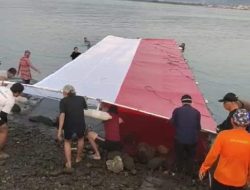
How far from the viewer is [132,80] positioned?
15.6m

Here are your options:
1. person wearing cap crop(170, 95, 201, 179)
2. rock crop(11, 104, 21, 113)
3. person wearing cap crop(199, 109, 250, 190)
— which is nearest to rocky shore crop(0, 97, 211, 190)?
person wearing cap crop(170, 95, 201, 179)

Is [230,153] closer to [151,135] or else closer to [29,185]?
[29,185]

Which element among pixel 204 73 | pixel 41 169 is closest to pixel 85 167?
pixel 41 169

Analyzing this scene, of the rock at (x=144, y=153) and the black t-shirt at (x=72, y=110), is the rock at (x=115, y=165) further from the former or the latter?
the black t-shirt at (x=72, y=110)

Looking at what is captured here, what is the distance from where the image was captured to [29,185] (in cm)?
954

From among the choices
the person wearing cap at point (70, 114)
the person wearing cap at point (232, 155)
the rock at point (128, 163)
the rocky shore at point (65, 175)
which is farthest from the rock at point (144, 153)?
the person wearing cap at point (232, 155)

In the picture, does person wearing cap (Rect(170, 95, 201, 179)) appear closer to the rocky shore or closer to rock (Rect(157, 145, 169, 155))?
the rocky shore

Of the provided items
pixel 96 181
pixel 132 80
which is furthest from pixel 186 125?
pixel 132 80

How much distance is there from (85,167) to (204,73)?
31569 mm

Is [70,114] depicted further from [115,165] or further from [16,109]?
[16,109]

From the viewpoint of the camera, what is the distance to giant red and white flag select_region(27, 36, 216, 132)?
1297 centimetres

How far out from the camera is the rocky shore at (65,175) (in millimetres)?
9711

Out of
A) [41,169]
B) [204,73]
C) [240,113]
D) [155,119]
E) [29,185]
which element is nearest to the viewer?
[240,113]

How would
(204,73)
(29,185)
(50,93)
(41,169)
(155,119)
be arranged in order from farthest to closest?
(204,73), (50,93), (155,119), (41,169), (29,185)
